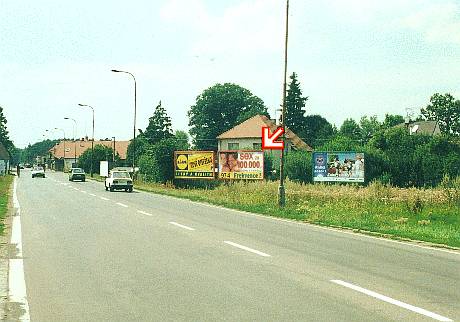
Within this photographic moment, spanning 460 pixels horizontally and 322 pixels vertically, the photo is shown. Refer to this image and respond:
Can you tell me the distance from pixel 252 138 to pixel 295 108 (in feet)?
48.1

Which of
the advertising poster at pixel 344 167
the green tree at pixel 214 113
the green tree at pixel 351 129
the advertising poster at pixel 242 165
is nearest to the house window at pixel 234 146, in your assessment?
the green tree at pixel 214 113

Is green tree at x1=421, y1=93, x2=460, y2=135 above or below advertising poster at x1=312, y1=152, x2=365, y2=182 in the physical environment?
above

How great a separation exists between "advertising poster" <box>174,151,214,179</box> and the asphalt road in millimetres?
34265

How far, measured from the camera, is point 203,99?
121m

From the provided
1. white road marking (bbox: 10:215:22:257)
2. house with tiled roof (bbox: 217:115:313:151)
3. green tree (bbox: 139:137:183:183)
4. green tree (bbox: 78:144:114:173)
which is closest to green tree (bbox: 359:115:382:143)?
house with tiled roof (bbox: 217:115:313:151)

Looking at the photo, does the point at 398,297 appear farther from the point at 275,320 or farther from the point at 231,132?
the point at 231,132

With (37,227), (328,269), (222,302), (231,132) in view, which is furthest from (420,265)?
(231,132)

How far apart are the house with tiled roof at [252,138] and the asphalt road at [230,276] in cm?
7918

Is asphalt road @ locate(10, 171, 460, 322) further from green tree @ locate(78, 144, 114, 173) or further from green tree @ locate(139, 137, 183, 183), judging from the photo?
green tree @ locate(78, 144, 114, 173)

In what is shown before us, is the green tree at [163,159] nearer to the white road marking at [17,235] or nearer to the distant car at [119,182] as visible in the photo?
the distant car at [119,182]

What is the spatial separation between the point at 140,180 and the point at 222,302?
57.2m

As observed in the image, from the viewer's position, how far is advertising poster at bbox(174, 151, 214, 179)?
171 feet

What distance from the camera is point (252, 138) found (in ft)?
323

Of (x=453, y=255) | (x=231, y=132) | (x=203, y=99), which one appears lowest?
(x=453, y=255)
